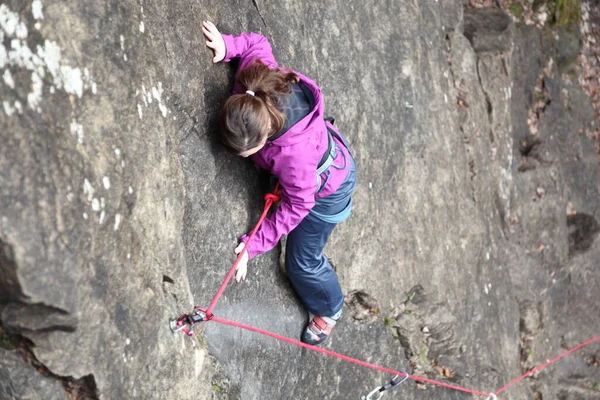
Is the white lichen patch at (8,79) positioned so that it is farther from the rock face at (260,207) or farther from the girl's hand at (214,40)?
the girl's hand at (214,40)

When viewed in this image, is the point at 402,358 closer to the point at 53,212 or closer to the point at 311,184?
the point at 311,184

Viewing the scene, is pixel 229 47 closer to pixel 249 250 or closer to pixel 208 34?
pixel 208 34

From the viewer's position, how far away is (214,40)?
3.82 m

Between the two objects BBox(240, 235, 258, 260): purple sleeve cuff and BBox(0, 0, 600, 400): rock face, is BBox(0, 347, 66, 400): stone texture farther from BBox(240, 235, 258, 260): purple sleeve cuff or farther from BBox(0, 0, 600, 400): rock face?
BBox(240, 235, 258, 260): purple sleeve cuff

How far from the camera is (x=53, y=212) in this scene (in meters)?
2.67

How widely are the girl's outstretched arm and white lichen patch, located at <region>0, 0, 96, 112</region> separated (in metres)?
1.13

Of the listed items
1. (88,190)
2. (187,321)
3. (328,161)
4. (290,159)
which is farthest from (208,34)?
(187,321)

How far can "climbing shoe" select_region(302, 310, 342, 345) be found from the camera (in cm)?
477

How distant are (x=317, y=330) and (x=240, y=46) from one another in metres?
2.04

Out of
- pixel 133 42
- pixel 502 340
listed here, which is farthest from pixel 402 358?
pixel 133 42

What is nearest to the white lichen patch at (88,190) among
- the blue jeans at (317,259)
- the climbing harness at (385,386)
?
the blue jeans at (317,259)

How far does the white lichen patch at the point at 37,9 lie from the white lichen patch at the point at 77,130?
0.43 meters

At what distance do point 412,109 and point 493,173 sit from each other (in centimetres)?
196

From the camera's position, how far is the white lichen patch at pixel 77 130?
2.80m
